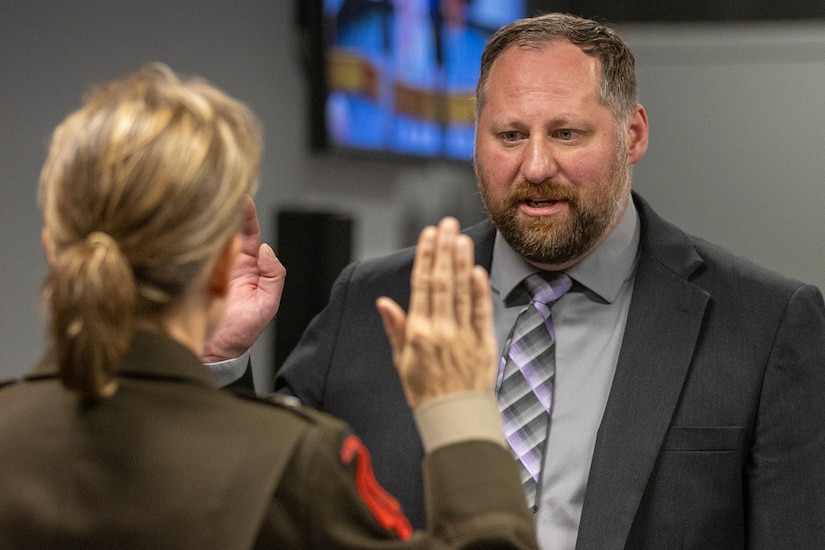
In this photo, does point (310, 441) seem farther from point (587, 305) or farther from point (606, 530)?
A: point (587, 305)

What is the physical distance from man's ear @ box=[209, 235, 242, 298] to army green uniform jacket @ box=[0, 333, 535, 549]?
0.07m

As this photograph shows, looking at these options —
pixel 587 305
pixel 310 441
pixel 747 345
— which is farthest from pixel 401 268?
pixel 310 441

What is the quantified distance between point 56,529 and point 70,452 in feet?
0.23

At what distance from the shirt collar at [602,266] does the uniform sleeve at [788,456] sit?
29 centimetres

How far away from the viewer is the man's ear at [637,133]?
2.12 meters

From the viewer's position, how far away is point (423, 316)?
117 centimetres

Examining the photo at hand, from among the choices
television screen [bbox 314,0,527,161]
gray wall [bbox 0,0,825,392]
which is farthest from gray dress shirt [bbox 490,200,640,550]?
television screen [bbox 314,0,527,161]

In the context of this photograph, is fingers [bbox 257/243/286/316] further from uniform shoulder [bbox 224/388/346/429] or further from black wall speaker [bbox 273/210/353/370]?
black wall speaker [bbox 273/210/353/370]

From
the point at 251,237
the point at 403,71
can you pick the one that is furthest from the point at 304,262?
the point at 251,237

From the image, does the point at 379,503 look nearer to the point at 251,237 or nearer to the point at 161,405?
the point at 161,405

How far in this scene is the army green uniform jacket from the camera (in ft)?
3.29

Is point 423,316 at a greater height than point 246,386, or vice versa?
point 423,316

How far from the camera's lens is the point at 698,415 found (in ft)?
6.05

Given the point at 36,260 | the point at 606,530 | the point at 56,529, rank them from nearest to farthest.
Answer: the point at 56,529
the point at 606,530
the point at 36,260
